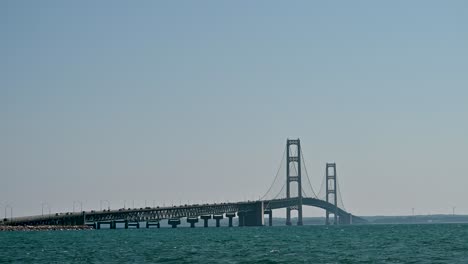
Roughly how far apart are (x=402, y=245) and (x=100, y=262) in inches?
1476

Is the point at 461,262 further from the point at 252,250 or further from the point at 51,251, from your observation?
the point at 51,251

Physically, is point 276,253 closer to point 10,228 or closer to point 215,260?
point 215,260

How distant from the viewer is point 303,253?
8462 cm

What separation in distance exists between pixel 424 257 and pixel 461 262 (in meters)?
6.91

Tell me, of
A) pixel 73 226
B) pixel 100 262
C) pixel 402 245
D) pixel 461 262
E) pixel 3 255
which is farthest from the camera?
pixel 73 226

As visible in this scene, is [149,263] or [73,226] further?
[73,226]

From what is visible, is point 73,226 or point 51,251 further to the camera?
point 73,226

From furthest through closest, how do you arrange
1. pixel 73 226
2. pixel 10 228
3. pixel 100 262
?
pixel 73 226 → pixel 10 228 → pixel 100 262

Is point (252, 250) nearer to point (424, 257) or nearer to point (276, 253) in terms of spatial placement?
point (276, 253)

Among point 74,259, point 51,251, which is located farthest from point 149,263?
point 51,251

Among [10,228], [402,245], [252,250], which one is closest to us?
[252,250]

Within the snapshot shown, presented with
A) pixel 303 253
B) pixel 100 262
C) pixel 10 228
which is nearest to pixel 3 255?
pixel 100 262

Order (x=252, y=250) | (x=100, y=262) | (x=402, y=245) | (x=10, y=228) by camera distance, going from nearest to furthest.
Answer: (x=100, y=262)
(x=252, y=250)
(x=402, y=245)
(x=10, y=228)

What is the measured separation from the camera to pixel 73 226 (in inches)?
7776
